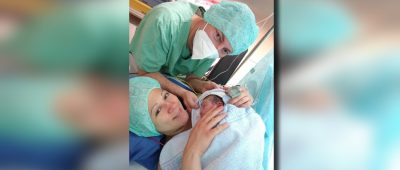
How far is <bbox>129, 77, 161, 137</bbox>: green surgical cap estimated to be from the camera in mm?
1185

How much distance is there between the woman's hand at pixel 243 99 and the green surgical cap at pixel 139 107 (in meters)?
0.30

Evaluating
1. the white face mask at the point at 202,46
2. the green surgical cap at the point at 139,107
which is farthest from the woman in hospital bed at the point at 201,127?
the white face mask at the point at 202,46

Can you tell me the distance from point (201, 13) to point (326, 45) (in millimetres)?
597

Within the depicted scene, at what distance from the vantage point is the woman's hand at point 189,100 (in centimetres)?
127

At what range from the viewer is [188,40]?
1263 mm

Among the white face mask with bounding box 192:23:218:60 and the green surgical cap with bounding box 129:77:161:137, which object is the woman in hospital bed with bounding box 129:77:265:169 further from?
the white face mask with bounding box 192:23:218:60

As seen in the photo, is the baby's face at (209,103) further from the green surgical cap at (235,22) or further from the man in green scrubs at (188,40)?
the green surgical cap at (235,22)

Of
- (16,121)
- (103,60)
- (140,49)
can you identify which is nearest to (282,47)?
(140,49)

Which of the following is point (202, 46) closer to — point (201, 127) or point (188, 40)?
point (188, 40)

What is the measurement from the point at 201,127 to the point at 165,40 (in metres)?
0.31

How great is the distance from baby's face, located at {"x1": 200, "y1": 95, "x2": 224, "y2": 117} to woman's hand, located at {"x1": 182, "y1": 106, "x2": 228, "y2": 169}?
0.03 feet

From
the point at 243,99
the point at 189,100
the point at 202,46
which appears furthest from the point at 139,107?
the point at 243,99

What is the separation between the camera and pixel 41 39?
1081 millimetres

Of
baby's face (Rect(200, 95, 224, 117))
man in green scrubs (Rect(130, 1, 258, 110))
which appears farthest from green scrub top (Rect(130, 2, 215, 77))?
baby's face (Rect(200, 95, 224, 117))
